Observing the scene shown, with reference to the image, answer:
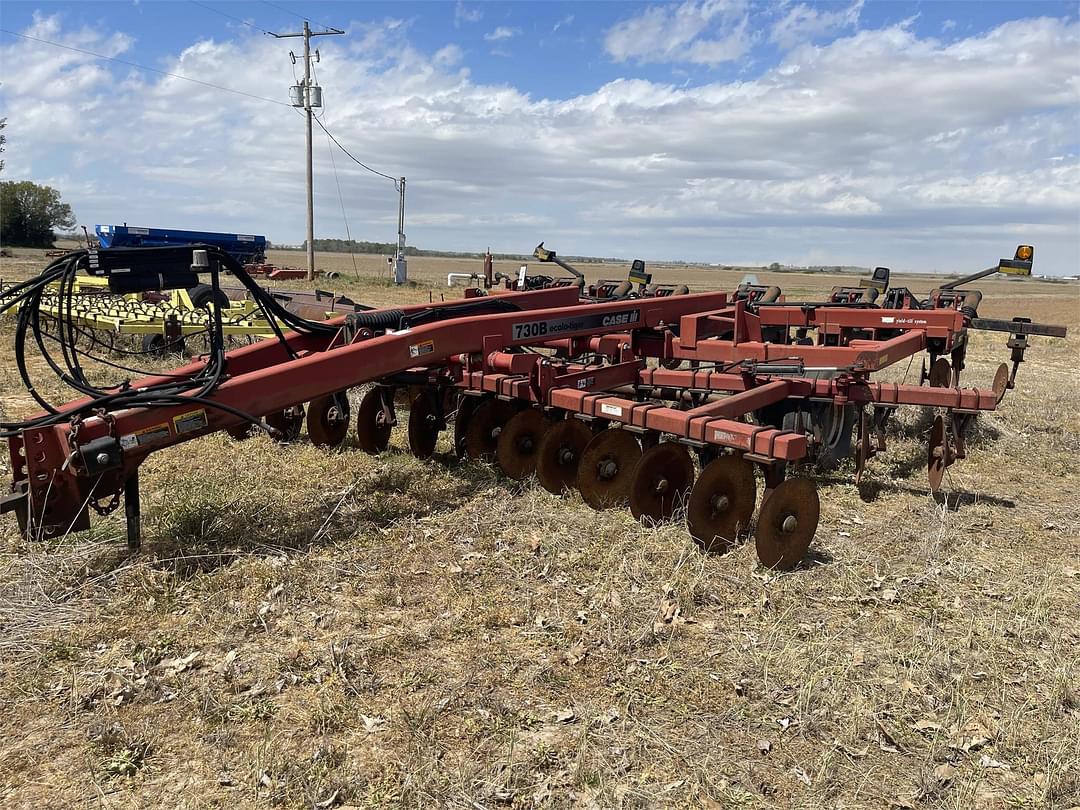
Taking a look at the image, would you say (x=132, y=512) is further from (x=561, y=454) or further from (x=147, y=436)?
(x=561, y=454)

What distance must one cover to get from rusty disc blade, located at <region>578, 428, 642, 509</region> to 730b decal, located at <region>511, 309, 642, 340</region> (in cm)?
93

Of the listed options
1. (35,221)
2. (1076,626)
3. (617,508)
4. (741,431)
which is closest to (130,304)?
(617,508)

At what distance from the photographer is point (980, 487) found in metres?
6.44

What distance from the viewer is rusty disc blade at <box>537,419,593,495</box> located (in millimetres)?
5586

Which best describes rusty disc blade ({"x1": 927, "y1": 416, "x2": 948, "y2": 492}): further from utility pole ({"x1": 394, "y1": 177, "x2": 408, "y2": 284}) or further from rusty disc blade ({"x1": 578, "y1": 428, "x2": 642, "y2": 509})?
utility pole ({"x1": 394, "y1": 177, "x2": 408, "y2": 284})

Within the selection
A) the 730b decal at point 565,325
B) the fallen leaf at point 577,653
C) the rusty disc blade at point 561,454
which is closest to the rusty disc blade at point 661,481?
the rusty disc blade at point 561,454

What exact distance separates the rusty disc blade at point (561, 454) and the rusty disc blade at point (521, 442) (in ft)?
0.89

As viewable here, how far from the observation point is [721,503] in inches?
179

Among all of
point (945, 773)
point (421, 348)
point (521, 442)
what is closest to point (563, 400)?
point (521, 442)

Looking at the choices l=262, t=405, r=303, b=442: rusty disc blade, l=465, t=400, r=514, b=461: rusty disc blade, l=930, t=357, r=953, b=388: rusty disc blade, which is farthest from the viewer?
l=930, t=357, r=953, b=388: rusty disc blade

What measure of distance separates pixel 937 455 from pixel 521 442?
3230 millimetres

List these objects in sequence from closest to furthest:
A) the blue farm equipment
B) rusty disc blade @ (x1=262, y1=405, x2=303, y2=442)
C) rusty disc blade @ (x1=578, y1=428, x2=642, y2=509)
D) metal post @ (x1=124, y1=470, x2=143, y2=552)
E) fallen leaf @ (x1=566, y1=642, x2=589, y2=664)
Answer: fallen leaf @ (x1=566, y1=642, x2=589, y2=664) < metal post @ (x1=124, y1=470, x2=143, y2=552) < rusty disc blade @ (x1=578, y1=428, x2=642, y2=509) < rusty disc blade @ (x1=262, y1=405, x2=303, y2=442) < the blue farm equipment

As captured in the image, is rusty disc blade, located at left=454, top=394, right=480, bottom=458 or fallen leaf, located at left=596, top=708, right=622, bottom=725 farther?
rusty disc blade, located at left=454, top=394, right=480, bottom=458

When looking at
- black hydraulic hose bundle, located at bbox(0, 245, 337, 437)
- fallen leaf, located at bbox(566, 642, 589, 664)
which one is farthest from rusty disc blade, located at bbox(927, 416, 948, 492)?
black hydraulic hose bundle, located at bbox(0, 245, 337, 437)
